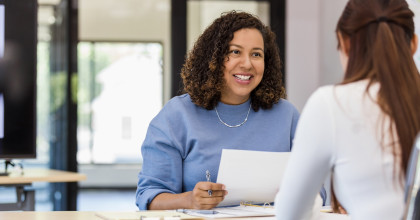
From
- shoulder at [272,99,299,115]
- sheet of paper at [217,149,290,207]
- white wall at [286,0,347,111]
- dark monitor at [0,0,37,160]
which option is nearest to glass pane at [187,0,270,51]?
white wall at [286,0,347,111]

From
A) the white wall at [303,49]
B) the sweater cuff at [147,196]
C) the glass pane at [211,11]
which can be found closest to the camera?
the sweater cuff at [147,196]

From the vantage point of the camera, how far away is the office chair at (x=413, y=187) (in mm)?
1051

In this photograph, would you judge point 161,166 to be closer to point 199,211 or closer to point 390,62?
point 199,211

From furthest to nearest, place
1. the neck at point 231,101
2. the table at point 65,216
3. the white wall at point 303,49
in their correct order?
the white wall at point 303,49 < the neck at point 231,101 < the table at point 65,216

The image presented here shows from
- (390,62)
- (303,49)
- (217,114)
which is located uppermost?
(303,49)

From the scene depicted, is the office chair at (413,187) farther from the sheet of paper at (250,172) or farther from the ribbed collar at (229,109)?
the ribbed collar at (229,109)

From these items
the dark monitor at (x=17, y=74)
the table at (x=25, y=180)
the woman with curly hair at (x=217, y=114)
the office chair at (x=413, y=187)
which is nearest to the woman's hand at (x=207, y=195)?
the woman with curly hair at (x=217, y=114)

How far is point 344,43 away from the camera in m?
1.39

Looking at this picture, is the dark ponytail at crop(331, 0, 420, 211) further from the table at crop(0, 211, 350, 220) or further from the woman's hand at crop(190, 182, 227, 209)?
the woman's hand at crop(190, 182, 227, 209)

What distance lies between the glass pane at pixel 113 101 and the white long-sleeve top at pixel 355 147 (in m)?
8.50

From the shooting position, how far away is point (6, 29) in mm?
3723

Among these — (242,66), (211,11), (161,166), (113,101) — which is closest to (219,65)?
(242,66)

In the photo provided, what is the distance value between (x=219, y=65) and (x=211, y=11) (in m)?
4.48

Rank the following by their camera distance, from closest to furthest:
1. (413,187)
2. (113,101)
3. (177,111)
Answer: (413,187)
(177,111)
(113,101)
